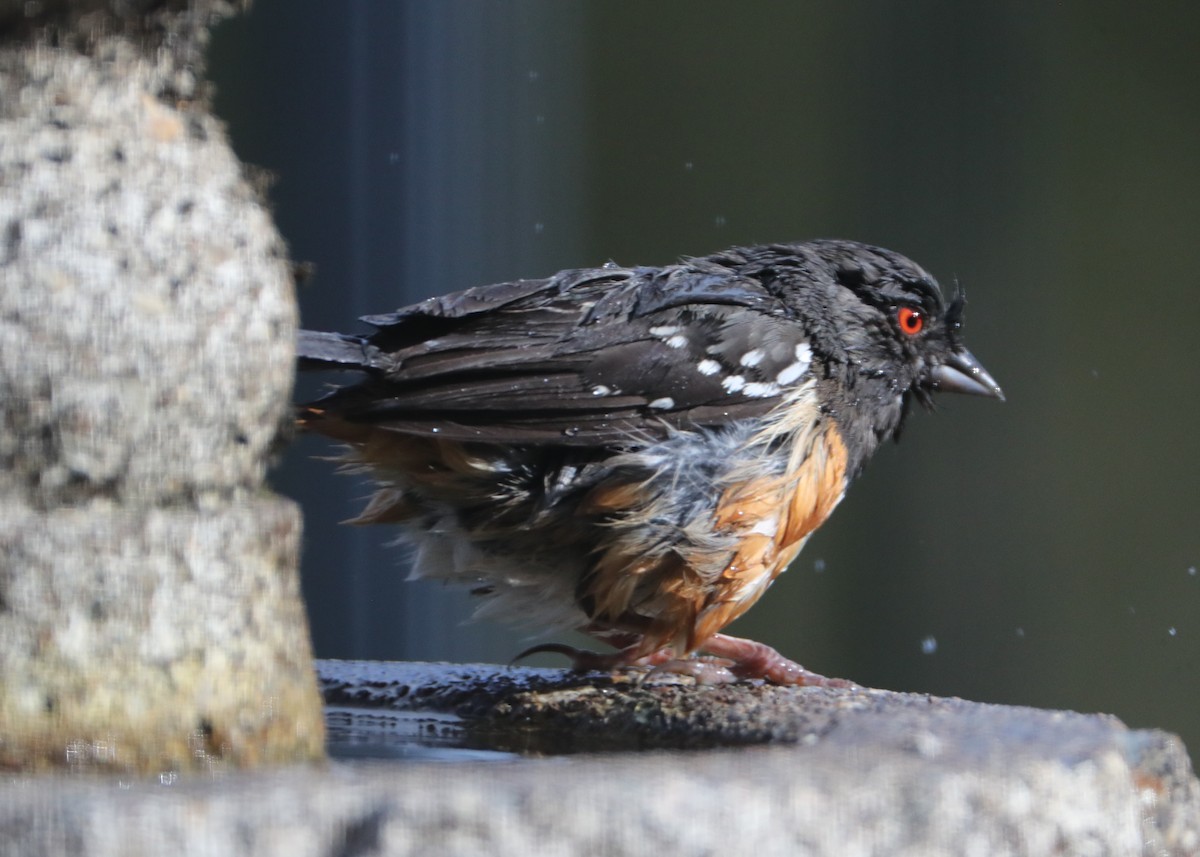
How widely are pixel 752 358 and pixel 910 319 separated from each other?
1.83 ft

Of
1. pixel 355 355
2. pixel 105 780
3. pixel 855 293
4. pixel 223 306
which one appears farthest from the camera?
pixel 855 293

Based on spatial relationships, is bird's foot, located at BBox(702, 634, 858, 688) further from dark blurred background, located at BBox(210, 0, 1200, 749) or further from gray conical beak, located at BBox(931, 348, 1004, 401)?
dark blurred background, located at BBox(210, 0, 1200, 749)

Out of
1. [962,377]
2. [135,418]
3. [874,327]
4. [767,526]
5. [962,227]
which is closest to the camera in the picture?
[135,418]

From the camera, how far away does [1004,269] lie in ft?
23.3

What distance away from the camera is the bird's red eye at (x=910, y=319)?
3.50m

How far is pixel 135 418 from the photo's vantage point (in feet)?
5.92

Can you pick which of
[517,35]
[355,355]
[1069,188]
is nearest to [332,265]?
[517,35]

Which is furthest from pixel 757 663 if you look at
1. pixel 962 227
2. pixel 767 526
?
pixel 962 227

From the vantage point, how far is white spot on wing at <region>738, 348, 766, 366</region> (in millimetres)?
3182

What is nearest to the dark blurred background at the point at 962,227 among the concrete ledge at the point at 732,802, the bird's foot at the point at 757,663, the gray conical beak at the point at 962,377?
the gray conical beak at the point at 962,377

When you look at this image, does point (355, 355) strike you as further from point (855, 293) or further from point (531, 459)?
point (855, 293)

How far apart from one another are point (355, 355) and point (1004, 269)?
4.87 metres

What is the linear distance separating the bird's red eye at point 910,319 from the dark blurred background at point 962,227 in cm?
347

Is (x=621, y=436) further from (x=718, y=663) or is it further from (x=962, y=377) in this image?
(x=962, y=377)
